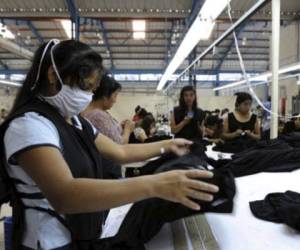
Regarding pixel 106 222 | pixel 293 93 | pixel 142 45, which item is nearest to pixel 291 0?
pixel 293 93

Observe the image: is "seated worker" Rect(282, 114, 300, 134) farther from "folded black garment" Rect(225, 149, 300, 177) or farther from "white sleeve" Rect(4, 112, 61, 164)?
"white sleeve" Rect(4, 112, 61, 164)

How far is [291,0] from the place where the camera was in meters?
6.78

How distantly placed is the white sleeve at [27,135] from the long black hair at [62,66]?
135mm

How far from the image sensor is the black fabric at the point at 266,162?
1871 mm

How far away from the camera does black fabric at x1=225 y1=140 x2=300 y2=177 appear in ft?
6.14

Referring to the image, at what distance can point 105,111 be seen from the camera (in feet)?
7.96

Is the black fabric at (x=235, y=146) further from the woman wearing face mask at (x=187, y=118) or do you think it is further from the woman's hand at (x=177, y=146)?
the woman's hand at (x=177, y=146)

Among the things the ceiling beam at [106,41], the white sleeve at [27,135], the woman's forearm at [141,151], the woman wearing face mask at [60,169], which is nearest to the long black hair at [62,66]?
the woman wearing face mask at [60,169]

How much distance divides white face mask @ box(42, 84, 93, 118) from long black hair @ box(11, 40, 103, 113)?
2cm

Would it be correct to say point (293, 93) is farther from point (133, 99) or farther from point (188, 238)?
point (188, 238)

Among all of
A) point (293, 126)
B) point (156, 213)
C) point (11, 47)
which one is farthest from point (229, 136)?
point (11, 47)

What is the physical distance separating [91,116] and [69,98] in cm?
114

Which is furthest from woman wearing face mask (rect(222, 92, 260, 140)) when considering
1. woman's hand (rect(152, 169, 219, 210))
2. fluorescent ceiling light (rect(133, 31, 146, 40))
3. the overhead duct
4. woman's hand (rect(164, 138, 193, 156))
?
fluorescent ceiling light (rect(133, 31, 146, 40))

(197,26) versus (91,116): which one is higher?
(197,26)
